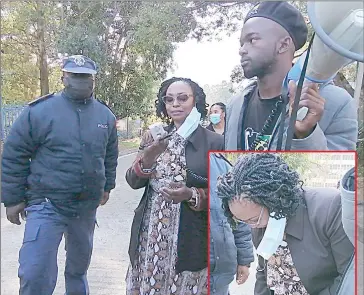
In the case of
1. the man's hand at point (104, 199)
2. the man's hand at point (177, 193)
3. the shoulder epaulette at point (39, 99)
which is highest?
the shoulder epaulette at point (39, 99)

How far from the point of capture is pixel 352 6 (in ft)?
5.17

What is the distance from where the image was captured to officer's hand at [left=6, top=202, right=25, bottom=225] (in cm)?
191

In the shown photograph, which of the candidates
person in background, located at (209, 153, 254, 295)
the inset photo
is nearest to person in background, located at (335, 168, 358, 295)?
the inset photo

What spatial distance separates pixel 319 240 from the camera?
1778 millimetres

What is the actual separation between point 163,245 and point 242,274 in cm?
33

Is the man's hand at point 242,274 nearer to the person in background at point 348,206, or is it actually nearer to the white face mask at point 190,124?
the person in background at point 348,206

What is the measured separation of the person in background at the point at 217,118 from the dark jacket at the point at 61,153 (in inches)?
14.8

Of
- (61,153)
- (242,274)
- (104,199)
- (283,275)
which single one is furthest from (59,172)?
(283,275)

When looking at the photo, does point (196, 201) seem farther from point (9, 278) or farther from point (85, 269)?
point (9, 278)

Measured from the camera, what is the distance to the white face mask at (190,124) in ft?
6.24

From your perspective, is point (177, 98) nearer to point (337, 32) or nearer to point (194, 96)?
point (194, 96)

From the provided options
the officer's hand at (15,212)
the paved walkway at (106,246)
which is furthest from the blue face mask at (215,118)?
the officer's hand at (15,212)

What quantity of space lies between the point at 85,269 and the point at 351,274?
102 centimetres

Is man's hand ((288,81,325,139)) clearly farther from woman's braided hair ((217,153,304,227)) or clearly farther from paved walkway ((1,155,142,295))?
paved walkway ((1,155,142,295))
